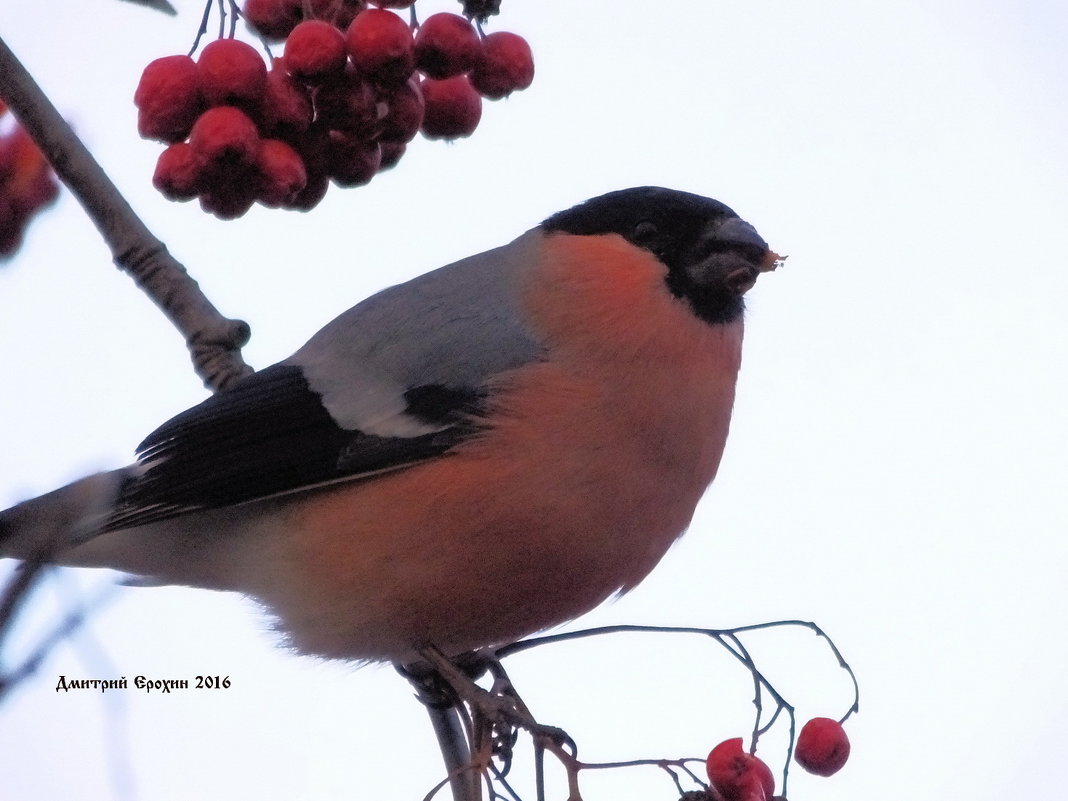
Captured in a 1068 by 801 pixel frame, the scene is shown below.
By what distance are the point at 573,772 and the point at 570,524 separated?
2.39 ft

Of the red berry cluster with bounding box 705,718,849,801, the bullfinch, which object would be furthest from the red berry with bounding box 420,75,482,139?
the red berry cluster with bounding box 705,718,849,801

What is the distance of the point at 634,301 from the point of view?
3.18 m

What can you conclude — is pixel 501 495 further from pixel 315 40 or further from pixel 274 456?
pixel 315 40

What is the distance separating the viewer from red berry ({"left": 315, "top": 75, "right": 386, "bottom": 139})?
2828 millimetres

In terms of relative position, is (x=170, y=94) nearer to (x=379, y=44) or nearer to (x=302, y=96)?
(x=302, y=96)

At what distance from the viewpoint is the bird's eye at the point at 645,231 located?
325cm

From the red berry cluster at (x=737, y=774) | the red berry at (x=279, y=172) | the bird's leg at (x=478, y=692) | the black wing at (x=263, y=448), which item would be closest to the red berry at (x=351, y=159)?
the red berry at (x=279, y=172)

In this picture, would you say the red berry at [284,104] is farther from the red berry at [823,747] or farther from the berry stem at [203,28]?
the red berry at [823,747]

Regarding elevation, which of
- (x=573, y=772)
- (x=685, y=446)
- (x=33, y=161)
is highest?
(x=33, y=161)

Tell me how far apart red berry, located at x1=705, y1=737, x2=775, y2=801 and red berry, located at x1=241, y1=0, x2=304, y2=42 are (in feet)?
5.91

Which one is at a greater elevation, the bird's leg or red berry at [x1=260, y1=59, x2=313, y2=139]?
red berry at [x1=260, y1=59, x2=313, y2=139]

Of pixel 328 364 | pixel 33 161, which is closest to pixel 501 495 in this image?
pixel 328 364

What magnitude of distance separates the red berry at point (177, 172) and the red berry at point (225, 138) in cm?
3

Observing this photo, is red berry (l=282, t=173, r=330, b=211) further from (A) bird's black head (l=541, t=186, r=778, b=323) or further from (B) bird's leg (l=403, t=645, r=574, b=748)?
(B) bird's leg (l=403, t=645, r=574, b=748)
